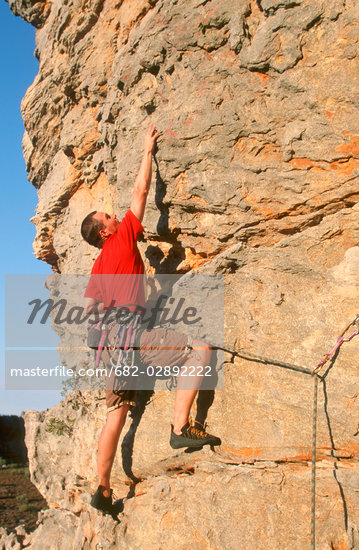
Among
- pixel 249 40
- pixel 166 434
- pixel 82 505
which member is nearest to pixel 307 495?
pixel 166 434

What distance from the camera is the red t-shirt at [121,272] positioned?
4312 mm

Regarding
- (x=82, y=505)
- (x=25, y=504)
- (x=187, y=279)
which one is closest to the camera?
(x=187, y=279)

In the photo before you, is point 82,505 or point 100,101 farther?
point 100,101

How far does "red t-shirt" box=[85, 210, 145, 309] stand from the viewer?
170 inches

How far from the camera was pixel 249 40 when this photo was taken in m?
4.11

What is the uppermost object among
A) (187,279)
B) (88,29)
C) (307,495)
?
(88,29)

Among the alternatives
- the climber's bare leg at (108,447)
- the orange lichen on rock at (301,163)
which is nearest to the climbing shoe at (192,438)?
the climber's bare leg at (108,447)

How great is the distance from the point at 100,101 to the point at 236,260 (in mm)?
3408

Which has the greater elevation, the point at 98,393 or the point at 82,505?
the point at 98,393

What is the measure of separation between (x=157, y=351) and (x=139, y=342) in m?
0.19

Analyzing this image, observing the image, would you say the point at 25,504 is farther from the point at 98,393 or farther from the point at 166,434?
the point at 166,434

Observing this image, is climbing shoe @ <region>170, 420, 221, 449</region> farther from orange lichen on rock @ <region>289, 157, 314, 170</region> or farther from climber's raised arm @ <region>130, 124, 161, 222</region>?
orange lichen on rock @ <region>289, 157, 314, 170</region>

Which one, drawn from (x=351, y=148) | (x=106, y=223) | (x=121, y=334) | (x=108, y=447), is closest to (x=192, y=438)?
(x=108, y=447)

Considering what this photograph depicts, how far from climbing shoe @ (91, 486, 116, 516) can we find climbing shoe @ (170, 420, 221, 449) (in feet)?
2.64
